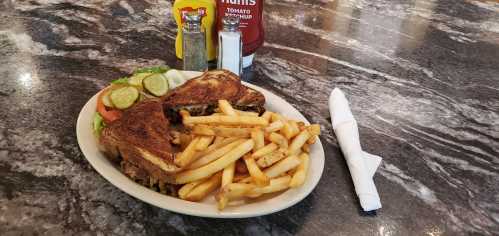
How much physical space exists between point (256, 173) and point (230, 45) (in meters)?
0.69

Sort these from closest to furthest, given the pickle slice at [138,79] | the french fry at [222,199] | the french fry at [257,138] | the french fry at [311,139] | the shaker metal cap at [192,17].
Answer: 1. the french fry at [222,199]
2. the french fry at [257,138]
3. the french fry at [311,139]
4. the pickle slice at [138,79]
5. the shaker metal cap at [192,17]

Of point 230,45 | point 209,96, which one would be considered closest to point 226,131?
point 209,96

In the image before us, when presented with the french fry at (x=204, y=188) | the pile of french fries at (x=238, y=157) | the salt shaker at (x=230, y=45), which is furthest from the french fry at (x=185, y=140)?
the salt shaker at (x=230, y=45)

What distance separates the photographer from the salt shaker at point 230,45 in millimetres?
1520

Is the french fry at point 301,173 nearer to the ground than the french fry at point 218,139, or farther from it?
nearer to the ground

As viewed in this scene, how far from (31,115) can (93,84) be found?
0.83 ft

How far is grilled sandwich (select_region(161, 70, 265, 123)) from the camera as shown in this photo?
1239mm

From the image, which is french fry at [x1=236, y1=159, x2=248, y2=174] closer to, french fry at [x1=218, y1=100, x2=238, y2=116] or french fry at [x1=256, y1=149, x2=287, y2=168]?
french fry at [x1=256, y1=149, x2=287, y2=168]

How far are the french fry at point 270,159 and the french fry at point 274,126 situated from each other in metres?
0.08

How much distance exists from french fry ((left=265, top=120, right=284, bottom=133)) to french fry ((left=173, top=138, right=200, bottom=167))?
0.19 metres

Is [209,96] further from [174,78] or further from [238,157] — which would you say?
[238,157]

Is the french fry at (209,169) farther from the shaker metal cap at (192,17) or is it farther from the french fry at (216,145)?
the shaker metal cap at (192,17)

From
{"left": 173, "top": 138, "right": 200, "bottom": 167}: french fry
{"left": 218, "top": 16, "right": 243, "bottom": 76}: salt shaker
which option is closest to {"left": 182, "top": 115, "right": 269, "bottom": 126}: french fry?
{"left": 173, "top": 138, "right": 200, "bottom": 167}: french fry

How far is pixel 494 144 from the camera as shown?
1403mm
